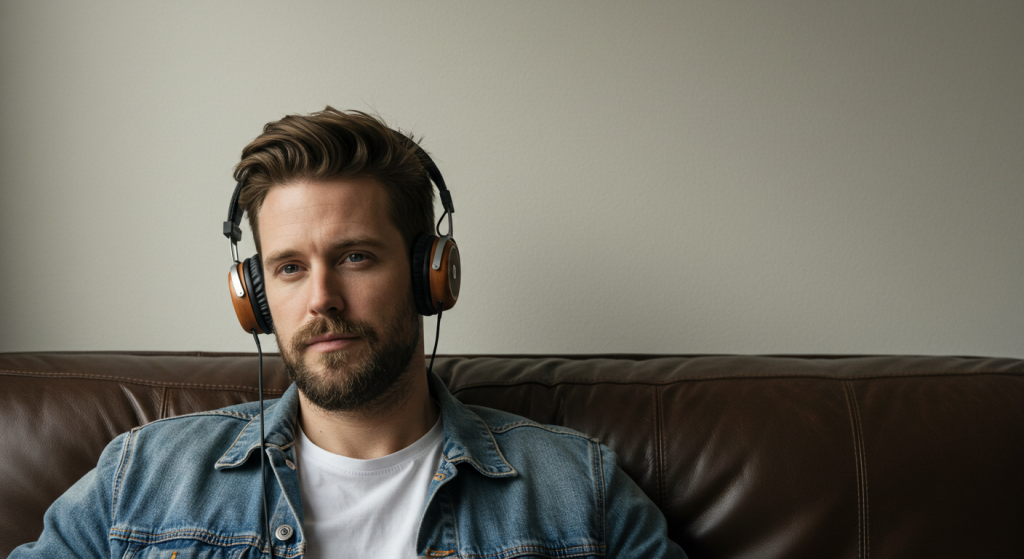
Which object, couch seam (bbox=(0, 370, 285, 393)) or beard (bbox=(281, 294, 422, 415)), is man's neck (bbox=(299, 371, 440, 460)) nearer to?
beard (bbox=(281, 294, 422, 415))

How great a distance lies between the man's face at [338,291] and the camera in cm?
98

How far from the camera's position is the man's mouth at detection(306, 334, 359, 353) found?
3.21 feet

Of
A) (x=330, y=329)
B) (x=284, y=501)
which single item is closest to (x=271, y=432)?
(x=284, y=501)

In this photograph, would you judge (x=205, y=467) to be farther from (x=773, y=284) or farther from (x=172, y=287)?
(x=773, y=284)

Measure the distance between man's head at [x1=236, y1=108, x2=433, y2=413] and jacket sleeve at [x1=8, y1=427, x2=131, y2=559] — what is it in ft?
1.12

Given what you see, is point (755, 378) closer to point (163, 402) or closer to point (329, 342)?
point (329, 342)

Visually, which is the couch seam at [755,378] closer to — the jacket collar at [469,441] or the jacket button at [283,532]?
the jacket collar at [469,441]

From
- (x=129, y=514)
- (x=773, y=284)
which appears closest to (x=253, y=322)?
(x=129, y=514)

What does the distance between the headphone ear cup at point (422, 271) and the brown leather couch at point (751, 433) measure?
0.25 metres

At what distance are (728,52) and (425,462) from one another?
1.13 m

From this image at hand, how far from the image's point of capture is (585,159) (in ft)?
4.66

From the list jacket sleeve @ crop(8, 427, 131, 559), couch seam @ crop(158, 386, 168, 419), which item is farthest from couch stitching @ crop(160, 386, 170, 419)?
jacket sleeve @ crop(8, 427, 131, 559)

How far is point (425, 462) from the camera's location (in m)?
1.08

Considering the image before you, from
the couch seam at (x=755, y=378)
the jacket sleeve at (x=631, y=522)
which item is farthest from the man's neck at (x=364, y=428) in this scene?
the jacket sleeve at (x=631, y=522)
